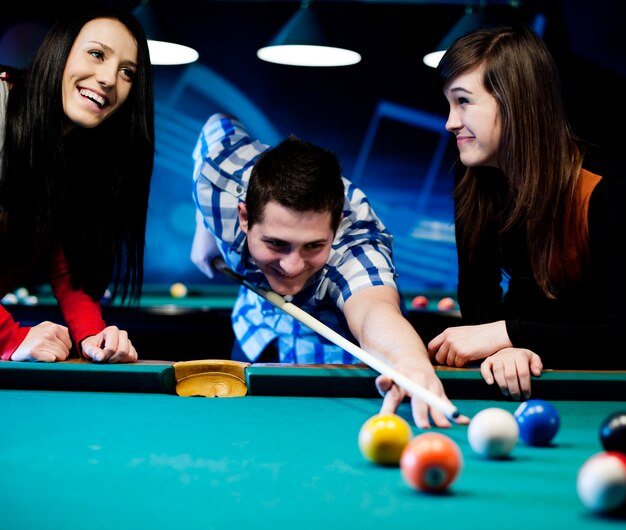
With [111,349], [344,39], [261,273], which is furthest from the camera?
[344,39]

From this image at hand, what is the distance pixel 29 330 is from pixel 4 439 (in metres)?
0.79

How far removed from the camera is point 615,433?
4.23 ft

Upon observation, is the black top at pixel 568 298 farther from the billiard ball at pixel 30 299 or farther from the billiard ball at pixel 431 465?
the billiard ball at pixel 30 299

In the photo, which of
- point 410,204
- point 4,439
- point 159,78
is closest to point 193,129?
point 159,78

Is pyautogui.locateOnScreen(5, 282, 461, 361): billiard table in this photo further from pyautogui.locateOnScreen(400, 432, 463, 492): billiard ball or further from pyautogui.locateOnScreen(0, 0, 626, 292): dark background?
pyautogui.locateOnScreen(0, 0, 626, 292): dark background

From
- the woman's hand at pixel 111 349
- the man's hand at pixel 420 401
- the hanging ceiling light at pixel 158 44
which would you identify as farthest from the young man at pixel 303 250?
the hanging ceiling light at pixel 158 44

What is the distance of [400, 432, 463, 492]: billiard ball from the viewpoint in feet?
3.69

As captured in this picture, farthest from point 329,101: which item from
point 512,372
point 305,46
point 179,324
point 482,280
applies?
point 512,372

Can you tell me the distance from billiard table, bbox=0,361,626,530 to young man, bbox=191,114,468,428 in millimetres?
217

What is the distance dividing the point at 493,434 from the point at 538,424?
0.14 meters

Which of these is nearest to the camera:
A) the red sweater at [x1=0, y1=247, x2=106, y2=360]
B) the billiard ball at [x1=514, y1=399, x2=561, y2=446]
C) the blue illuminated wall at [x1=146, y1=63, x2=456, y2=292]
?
the billiard ball at [x1=514, y1=399, x2=561, y2=446]

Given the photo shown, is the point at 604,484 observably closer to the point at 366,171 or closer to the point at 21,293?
the point at 21,293

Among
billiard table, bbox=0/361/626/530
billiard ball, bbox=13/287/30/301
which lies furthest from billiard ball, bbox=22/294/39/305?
billiard table, bbox=0/361/626/530

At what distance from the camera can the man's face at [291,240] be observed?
87.6 inches
